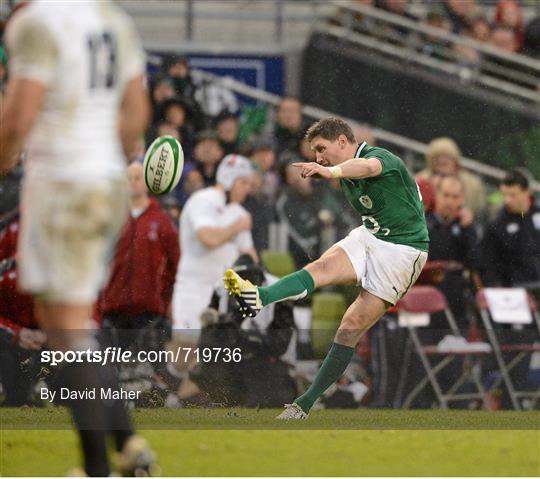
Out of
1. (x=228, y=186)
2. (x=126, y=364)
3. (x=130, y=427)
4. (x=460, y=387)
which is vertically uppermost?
(x=130, y=427)

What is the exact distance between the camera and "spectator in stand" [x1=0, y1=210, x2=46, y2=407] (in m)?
10.5

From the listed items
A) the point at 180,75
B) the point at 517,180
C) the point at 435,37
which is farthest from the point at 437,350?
the point at 435,37

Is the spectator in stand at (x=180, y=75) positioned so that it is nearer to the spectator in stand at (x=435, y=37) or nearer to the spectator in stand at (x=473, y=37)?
the spectator in stand at (x=435, y=37)

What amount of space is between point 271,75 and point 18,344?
5310 millimetres

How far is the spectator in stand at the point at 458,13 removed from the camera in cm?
1563

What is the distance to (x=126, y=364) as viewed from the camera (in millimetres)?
10375

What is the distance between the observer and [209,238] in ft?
37.7

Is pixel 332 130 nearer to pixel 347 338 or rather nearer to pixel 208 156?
pixel 347 338

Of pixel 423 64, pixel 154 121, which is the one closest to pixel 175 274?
pixel 154 121

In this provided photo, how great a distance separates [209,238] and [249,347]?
3.50 feet

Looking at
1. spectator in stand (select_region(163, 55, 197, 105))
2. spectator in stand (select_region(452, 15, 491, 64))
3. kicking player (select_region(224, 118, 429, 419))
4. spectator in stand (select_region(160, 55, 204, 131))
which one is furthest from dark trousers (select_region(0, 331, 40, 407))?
spectator in stand (select_region(452, 15, 491, 64))

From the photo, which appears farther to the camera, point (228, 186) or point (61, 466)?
point (228, 186)

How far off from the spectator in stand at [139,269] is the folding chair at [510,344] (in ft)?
8.82

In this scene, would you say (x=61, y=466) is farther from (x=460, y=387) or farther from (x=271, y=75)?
(x=271, y=75)
